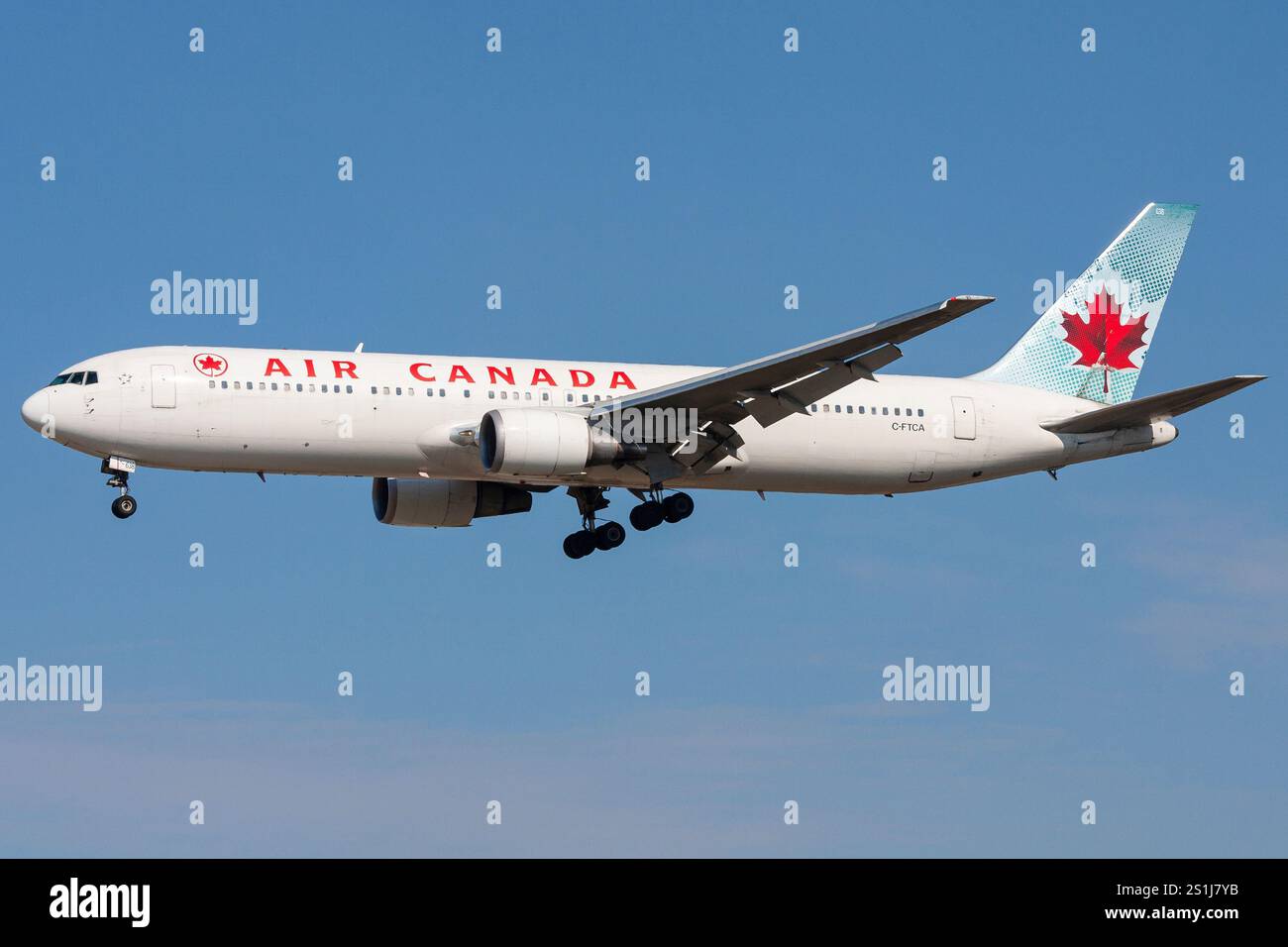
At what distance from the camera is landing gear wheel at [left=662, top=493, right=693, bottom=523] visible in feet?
149

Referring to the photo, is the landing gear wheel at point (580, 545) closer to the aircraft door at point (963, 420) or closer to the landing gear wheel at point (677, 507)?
the landing gear wheel at point (677, 507)

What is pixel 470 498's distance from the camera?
47.2 meters

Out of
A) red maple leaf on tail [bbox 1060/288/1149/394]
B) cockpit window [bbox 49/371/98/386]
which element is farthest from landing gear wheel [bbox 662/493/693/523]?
cockpit window [bbox 49/371/98/386]

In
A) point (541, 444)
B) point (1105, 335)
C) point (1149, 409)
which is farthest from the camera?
point (1105, 335)

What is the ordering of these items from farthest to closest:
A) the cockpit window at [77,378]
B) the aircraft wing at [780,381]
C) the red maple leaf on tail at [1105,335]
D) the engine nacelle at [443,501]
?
the red maple leaf on tail at [1105,335] → the engine nacelle at [443,501] → the cockpit window at [77,378] → the aircraft wing at [780,381]

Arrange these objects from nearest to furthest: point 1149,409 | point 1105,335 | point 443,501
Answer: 1. point 1149,409
2. point 443,501
3. point 1105,335

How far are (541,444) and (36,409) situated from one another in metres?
10.8

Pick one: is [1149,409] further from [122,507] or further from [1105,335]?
[122,507]

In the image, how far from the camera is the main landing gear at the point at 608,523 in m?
45.6

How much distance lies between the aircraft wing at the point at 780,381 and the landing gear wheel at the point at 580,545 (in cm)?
437

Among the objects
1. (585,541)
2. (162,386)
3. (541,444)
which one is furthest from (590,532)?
(162,386)

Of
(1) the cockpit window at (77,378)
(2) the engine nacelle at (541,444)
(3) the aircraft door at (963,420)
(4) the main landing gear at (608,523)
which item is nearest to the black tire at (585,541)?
(4) the main landing gear at (608,523)

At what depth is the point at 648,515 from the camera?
45.5 meters
